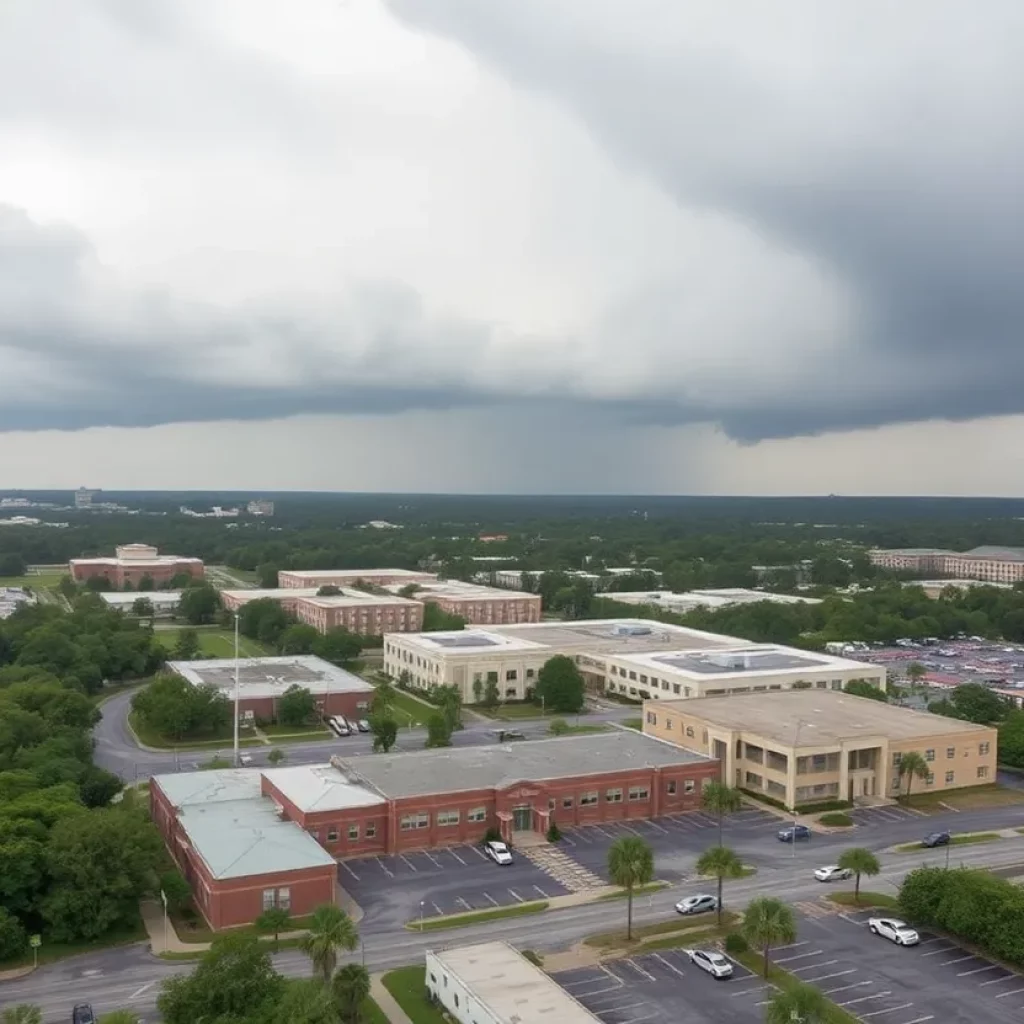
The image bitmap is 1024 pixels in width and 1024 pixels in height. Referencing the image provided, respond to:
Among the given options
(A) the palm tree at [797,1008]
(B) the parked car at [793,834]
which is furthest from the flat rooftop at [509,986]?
(B) the parked car at [793,834]

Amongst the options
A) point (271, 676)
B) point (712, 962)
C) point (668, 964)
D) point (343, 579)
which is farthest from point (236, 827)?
point (343, 579)

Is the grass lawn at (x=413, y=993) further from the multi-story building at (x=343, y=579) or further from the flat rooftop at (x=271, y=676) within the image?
the multi-story building at (x=343, y=579)

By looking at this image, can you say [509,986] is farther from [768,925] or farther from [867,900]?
[867,900]

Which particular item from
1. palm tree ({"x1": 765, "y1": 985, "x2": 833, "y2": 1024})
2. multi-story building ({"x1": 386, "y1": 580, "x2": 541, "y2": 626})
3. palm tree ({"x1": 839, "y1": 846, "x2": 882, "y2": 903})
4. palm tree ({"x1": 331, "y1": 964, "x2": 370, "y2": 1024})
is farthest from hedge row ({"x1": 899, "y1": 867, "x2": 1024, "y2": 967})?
multi-story building ({"x1": 386, "y1": 580, "x2": 541, "y2": 626})

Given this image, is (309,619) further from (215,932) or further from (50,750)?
(215,932)

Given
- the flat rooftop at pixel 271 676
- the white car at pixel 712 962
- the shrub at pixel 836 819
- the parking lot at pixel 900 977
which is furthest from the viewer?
the flat rooftop at pixel 271 676

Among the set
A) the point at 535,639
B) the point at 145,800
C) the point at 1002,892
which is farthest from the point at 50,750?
the point at 535,639

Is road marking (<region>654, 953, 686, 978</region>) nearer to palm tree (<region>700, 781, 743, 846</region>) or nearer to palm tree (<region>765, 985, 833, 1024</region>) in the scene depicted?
palm tree (<region>765, 985, 833, 1024</region>)
